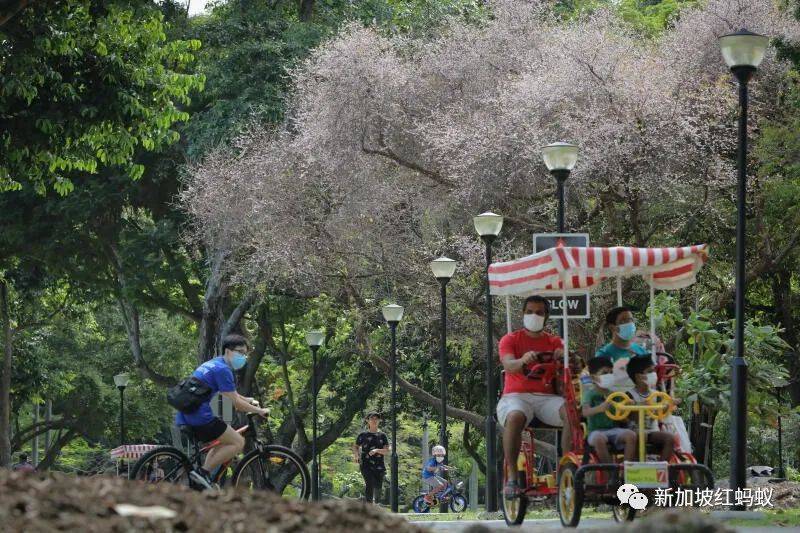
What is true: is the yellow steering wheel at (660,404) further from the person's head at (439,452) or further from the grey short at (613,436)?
the person's head at (439,452)

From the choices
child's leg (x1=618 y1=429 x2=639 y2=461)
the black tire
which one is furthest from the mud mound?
the black tire

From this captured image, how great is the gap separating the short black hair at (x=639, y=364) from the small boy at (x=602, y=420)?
17 cm

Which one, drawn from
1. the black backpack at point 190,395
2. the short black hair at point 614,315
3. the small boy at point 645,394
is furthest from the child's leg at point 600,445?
the black backpack at point 190,395

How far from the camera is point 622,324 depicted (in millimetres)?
13062

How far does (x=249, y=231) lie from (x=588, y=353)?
29.2 ft

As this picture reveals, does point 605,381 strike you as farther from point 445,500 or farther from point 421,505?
point 421,505

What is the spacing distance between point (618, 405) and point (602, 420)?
1.34ft

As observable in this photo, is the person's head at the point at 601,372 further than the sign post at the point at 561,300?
No

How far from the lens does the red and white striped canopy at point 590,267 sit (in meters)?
12.7

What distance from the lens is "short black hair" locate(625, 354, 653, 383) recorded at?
1264 cm

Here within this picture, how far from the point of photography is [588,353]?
29.0 meters

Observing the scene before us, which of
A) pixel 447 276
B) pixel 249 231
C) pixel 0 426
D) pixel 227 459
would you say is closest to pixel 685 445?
pixel 227 459

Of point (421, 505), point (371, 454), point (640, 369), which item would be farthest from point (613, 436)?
point (421, 505)

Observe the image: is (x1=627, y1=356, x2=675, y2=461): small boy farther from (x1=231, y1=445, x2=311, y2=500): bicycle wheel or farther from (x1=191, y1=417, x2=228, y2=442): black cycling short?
(x1=191, y1=417, x2=228, y2=442): black cycling short
